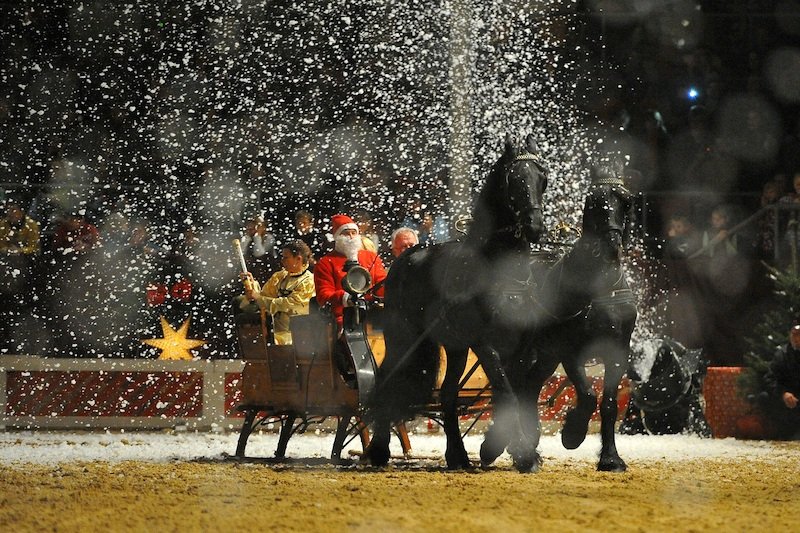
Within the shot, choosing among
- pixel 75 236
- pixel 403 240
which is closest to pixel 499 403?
pixel 403 240

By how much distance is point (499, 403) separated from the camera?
28.2 feet

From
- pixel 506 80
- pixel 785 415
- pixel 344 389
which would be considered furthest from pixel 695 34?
pixel 344 389

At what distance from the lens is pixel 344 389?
32.5 feet

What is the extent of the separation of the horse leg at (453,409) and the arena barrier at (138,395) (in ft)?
18.4

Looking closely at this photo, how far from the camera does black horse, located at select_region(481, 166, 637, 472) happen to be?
9023mm

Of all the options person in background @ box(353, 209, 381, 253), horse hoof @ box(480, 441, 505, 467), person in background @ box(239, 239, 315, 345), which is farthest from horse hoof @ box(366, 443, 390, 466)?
person in background @ box(353, 209, 381, 253)

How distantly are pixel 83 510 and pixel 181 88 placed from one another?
1318 cm

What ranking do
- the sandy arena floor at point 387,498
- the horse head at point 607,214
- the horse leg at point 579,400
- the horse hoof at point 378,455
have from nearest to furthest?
the sandy arena floor at point 387,498
the horse head at point 607,214
the horse leg at point 579,400
the horse hoof at point 378,455

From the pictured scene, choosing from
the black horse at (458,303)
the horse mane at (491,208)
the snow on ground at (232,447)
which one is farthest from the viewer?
the snow on ground at (232,447)

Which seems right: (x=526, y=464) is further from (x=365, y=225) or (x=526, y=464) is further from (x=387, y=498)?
(x=365, y=225)

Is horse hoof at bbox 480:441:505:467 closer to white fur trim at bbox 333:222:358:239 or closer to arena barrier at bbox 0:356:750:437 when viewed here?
white fur trim at bbox 333:222:358:239

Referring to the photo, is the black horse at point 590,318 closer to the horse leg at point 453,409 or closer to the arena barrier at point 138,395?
the horse leg at point 453,409

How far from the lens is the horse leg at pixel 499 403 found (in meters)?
8.60

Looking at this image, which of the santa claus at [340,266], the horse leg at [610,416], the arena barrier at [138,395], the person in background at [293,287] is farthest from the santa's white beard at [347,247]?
the arena barrier at [138,395]
